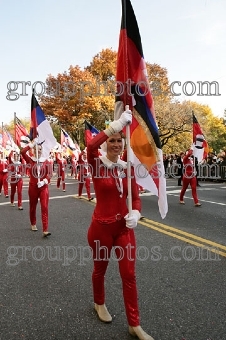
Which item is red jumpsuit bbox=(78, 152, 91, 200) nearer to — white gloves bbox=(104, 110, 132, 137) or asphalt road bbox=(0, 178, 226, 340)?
asphalt road bbox=(0, 178, 226, 340)

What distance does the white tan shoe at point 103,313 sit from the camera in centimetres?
335

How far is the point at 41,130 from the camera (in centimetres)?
834

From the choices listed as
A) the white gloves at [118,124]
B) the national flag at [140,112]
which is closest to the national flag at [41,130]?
the national flag at [140,112]

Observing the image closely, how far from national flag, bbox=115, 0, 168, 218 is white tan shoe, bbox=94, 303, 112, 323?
112 centimetres

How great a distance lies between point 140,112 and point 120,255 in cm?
145

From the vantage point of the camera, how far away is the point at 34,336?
3.08m

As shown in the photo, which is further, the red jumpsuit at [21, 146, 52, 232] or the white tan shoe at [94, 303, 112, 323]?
the red jumpsuit at [21, 146, 52, 232]

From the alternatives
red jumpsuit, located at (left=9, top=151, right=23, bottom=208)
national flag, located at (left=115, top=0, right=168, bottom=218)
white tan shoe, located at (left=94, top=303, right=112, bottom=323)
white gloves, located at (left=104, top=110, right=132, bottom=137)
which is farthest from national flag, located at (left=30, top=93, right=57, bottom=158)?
white gloves, located at (left=104, top=110, right=132, bottom=137)

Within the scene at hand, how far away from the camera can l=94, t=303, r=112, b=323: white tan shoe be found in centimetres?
335

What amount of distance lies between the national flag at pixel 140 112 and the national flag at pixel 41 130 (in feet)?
15.3

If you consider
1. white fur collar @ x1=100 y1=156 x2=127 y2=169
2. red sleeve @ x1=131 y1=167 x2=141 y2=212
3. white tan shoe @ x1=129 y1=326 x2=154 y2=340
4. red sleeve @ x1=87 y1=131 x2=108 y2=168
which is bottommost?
white tan shoe @ x1=129 y1=326 x2=154 y2=340

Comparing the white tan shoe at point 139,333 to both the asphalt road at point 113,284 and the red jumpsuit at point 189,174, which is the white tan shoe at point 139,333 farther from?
the red jumpsuit at point 189,174

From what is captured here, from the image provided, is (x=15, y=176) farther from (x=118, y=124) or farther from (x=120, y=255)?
(x=118, y=124)

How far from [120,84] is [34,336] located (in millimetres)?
2514
